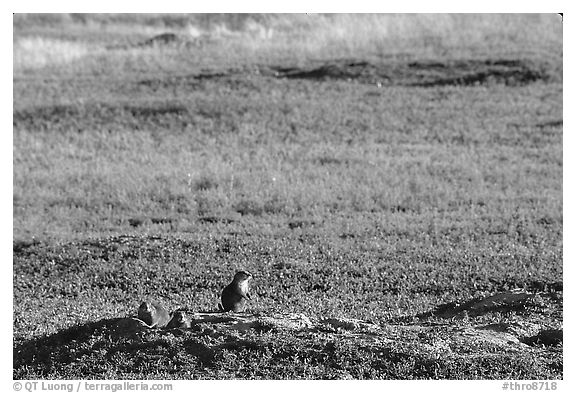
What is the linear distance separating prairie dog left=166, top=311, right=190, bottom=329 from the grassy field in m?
0.20

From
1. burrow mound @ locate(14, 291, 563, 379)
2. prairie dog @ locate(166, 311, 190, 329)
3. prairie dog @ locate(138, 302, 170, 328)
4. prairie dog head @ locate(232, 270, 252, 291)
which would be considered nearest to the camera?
burrow mound @ locate(14, 291, 563, 379)

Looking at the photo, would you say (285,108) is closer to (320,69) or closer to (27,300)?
(320,69)

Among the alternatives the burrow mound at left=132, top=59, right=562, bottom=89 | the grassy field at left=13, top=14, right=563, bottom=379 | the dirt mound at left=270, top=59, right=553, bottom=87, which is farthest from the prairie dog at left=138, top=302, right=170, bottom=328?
the dirt mound at left=270, top=59, right=553, bottom=87

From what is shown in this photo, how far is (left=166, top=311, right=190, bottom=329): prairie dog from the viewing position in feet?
31.3

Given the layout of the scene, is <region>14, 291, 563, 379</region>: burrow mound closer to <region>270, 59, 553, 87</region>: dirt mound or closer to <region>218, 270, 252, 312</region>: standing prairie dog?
<region>218, 270, 252, 312</region>: standing prairie dog

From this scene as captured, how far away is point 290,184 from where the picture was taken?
19.9 m

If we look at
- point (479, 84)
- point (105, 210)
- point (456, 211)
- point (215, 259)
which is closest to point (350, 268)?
point (215, 259)

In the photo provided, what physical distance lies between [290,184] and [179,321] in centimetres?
1055

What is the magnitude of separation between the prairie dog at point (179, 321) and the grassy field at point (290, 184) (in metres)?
0.20

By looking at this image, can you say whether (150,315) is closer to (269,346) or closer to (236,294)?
(236,294)

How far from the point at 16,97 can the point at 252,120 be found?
7.57 metres

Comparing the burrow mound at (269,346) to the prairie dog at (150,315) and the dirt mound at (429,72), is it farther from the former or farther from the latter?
the dirt mound at (429,72)

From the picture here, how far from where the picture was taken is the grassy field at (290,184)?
997 cm

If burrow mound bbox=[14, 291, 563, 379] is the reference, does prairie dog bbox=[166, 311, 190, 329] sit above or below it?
above
